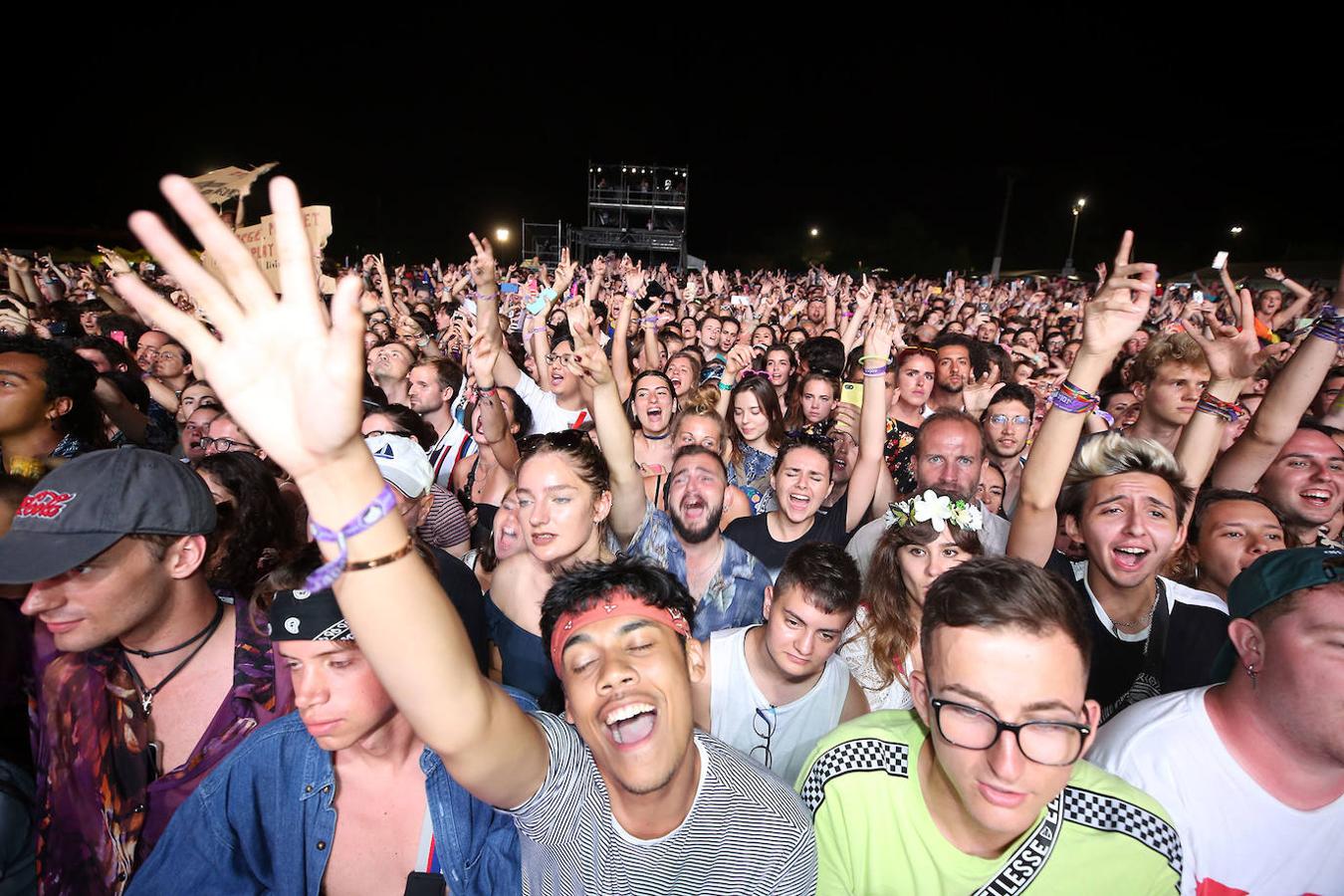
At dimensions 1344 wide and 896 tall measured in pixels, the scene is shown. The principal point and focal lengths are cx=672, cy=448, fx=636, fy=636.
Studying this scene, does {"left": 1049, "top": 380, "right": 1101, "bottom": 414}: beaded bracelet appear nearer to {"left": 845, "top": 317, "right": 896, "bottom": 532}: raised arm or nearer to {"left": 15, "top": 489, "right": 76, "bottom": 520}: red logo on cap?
{"left": 845, "top": 317, "right": 896, "bottom": 532}: raised arm

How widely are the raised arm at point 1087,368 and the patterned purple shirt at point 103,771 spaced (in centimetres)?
274

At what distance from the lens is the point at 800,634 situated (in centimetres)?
234

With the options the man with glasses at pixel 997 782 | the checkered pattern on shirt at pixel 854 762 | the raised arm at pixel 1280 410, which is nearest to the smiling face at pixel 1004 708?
the man with glasses at pixel 997 782

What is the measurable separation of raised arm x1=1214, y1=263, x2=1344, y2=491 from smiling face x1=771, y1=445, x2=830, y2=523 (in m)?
2.09

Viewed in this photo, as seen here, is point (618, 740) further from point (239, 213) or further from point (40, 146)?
point (40, 146)

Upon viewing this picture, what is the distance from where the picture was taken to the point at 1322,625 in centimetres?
153

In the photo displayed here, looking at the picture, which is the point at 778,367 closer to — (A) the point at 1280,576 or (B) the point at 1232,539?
(B) the point at 1232,539

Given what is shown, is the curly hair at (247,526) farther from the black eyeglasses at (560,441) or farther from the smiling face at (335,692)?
the black eyeglasses at (560,441)

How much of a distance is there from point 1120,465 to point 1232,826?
1550mm

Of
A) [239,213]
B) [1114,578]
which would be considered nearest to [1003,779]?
[1114,578]

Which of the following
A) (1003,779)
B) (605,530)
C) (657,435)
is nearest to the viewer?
(1003,779)

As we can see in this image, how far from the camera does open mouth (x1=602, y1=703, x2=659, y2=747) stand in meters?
1.54

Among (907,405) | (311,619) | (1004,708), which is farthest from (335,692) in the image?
(907,405)

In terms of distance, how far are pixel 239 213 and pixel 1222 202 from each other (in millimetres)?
39917
